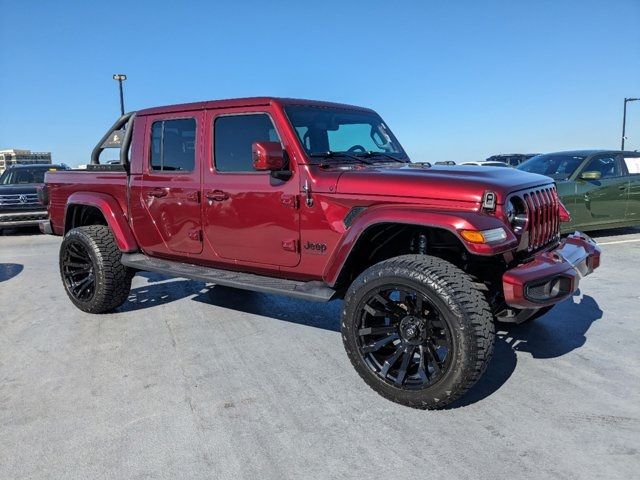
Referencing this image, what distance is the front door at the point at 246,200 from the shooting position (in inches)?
143

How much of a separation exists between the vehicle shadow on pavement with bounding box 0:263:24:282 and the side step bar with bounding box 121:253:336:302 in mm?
3173

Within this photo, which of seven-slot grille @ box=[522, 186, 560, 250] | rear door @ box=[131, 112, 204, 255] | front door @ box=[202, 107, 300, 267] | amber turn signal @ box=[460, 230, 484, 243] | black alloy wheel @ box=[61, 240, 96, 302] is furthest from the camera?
black alloy wheel @ box=[61, 240, 96, 302]

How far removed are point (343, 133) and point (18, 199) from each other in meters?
10.1

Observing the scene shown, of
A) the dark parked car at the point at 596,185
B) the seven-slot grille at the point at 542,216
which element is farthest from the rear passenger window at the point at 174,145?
→ the dark parked car at the point at 596,185

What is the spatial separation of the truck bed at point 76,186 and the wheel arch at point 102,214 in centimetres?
6

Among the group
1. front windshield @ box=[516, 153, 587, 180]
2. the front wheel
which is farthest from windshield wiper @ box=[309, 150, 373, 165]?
front windshield @ box=[516, 153, 587, 180]

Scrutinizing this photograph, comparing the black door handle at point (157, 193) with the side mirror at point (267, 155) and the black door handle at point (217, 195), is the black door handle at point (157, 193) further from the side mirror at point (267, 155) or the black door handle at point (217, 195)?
the side mirror at point (267, 155)

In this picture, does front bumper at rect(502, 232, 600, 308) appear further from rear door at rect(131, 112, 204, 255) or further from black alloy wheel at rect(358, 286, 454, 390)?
rear door at rect(131, 112, 204, 255)

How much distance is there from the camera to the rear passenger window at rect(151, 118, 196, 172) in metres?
4.29

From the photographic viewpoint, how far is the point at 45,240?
1072cm

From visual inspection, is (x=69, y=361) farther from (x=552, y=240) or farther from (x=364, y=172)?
(x=552, y=240)

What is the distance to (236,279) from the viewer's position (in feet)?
12.7

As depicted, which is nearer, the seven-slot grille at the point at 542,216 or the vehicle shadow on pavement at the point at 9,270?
the seven-slot grille at the point at 542,216

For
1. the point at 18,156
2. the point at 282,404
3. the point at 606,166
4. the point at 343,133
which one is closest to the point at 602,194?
the point at 606,166
